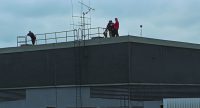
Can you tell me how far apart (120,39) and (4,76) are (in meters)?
10.3

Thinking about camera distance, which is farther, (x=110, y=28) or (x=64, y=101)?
(x=110, y=28)

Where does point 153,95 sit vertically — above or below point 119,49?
below

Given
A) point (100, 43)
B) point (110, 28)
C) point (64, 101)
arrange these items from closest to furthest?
point (100, 43), point (64, 101), point (110, 28)

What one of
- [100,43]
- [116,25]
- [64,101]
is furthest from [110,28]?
[64,101]

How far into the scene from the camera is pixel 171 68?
35625mm

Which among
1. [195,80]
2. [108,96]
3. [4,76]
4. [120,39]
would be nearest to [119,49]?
[120,39]

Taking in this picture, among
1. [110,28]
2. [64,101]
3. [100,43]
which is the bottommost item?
[64,101]

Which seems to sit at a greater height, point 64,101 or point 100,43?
point 100,43

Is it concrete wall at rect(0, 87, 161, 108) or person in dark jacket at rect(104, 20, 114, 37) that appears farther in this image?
person in dark jacket at rect(104, 20, 114, 37)

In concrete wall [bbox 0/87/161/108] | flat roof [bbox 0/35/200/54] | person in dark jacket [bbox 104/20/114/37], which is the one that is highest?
person in dark jacket [bbox 104/20/114/37]

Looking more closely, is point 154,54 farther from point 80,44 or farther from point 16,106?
point 16,106

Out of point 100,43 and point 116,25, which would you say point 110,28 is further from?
point 100,43

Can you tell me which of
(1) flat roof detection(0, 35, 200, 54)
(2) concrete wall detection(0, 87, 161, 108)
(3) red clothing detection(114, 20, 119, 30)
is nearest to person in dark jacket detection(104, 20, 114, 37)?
(3) red clothing detection(114, 20, 119, 30)

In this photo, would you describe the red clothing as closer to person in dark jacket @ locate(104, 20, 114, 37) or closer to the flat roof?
person in dark jacket @ locate(104, 20, 114, 37)
